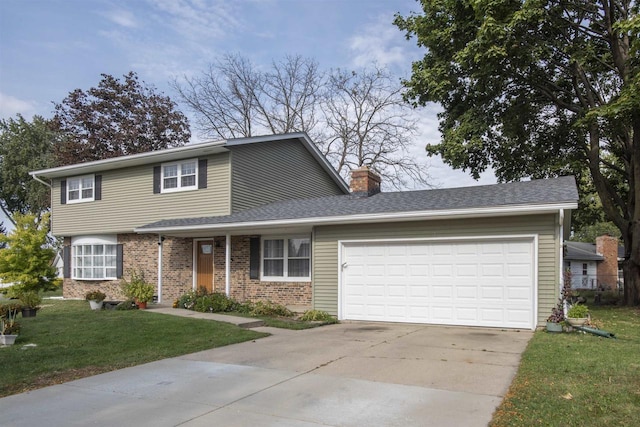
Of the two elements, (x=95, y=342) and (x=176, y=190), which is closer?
(x=95, y=342)

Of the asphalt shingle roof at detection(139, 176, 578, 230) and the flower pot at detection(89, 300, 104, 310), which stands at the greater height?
the asphalt shingle roof at detection(139, 176, 578, 230)

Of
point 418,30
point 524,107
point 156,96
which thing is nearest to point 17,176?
point 156,96

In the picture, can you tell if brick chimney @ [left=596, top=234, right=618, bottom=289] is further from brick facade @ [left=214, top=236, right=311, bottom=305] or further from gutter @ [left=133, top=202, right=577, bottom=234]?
gutter @ [left=133, top=202, right=577, bottom=234]

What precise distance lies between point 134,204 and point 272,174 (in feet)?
17.4

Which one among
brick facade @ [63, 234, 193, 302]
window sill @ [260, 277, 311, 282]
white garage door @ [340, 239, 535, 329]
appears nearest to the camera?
white garage door @ [340, 239, 535, 329]

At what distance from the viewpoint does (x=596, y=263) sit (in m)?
39.9

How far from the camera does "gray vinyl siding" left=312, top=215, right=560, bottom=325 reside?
10266 millimetres

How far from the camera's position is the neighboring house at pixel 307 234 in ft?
35.0

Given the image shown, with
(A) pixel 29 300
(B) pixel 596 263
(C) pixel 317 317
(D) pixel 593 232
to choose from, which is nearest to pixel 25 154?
(A) pixel 29 300

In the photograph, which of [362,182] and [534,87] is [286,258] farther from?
[534,87]

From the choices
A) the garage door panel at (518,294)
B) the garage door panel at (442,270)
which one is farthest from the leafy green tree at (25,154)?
the garage door panel at (518,294)

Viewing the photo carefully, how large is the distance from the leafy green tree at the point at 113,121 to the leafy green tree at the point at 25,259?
18.0 metres

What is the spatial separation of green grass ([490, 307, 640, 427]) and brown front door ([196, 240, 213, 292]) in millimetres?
11140

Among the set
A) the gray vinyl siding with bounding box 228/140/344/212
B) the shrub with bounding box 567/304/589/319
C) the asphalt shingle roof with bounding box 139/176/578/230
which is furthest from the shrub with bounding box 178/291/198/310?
the shrub with bounding box 567/304/589/319
